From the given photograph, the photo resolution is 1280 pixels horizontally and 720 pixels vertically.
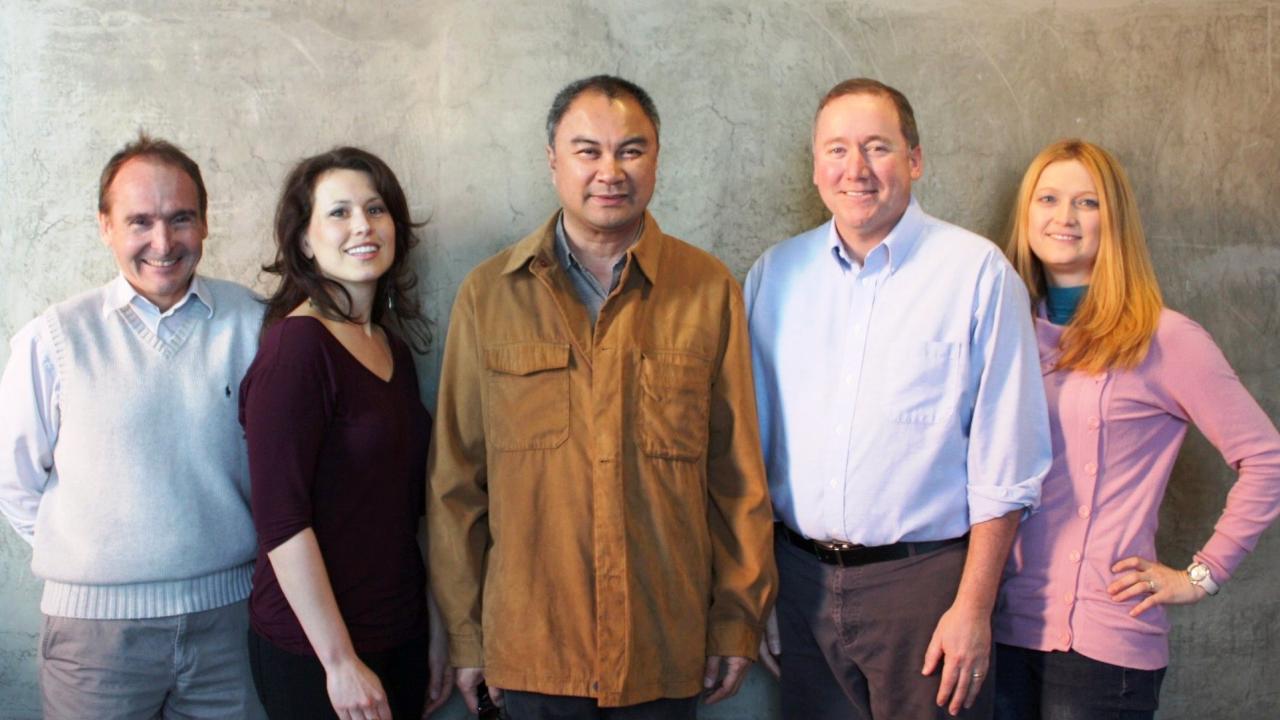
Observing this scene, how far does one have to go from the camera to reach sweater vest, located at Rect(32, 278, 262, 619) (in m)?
2.18

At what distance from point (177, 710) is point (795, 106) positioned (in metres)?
2.23

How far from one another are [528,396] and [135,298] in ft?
3.23

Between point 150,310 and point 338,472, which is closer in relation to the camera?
point 338,472

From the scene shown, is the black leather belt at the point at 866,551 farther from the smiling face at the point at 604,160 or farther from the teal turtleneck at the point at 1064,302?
the smiling face at the point at 604,160

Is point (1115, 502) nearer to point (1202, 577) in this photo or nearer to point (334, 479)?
point (1202, 577)

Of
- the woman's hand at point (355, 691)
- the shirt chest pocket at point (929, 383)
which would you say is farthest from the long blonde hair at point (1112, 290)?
the woman's hand at point (355, 691)

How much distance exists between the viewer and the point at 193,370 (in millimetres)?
2260

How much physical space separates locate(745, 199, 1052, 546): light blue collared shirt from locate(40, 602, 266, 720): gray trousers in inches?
54.9

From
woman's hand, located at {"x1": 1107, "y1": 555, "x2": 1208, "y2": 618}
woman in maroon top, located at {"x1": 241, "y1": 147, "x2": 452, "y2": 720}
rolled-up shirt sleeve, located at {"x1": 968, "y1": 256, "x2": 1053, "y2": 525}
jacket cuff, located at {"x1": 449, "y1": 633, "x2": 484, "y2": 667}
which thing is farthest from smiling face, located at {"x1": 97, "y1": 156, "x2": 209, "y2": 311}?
woman's hand, located at {"x1": 1107, "y1": 555, "x2": 1208, "y2": 618}

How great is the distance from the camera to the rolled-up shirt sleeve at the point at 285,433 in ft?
6.46

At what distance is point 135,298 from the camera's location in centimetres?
226

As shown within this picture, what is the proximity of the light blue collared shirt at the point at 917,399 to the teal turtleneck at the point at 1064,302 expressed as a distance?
0.28 metres

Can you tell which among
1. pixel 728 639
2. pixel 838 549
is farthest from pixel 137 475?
pixel 838 549

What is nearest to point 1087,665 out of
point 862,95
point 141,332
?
point 862,95
